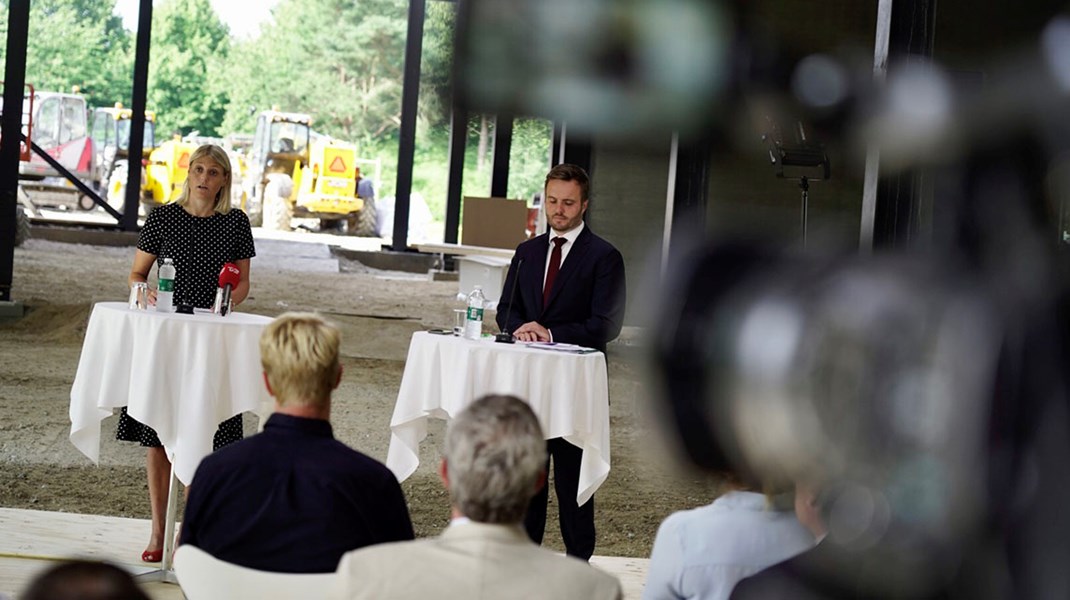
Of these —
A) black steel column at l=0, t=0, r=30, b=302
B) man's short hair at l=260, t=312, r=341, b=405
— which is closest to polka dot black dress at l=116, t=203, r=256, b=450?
man's short hair at l=260, t=312, r=341, b=405

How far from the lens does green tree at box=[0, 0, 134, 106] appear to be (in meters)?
31.3

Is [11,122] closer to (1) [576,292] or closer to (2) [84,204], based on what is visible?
(1) [576,292]

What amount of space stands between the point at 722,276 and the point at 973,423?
0.15m

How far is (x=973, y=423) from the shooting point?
0.60m

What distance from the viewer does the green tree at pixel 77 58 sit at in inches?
1233

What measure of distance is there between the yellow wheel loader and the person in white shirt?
21293 millimetres

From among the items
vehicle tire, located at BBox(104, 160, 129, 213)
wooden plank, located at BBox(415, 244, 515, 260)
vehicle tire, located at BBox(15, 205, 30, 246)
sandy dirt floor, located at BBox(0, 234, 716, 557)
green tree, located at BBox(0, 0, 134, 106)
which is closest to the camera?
sandy dirt floor, located at BBox(0, 234, 716, 557)

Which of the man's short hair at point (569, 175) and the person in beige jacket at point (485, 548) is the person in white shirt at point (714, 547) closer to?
the person in beige jacket at point (485, 548)

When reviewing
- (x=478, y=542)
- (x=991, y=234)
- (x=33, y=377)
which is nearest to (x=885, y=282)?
(x=991, y=234)

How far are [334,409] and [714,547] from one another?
5.72m

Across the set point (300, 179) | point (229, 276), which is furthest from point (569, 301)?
point (300, 179)

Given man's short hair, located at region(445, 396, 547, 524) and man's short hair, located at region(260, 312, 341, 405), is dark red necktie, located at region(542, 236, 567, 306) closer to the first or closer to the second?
man's short hair, located at region(260, 312, 341, 405)

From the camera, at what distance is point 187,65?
3288 centimetres

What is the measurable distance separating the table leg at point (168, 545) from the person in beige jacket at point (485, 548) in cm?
214
